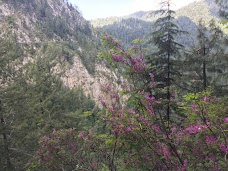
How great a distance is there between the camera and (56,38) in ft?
321

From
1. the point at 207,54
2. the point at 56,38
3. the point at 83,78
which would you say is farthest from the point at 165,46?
the point at 56,38

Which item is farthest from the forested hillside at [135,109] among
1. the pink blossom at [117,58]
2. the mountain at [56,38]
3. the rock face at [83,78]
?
the mountain at [56,38]

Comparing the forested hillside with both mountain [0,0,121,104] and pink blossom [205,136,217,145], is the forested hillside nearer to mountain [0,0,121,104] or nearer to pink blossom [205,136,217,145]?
pink blossom [205,136,217,145]

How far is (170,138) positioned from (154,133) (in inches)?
14.0

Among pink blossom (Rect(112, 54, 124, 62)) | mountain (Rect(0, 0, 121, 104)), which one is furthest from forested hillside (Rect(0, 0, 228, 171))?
mountain (Rect(0, 0, 121, 104))

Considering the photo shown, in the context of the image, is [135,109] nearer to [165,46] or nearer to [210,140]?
[210,140]

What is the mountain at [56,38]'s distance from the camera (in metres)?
78.6

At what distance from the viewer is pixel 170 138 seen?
16.2ft

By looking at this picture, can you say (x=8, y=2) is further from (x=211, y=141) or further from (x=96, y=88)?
(x=211, y=141)

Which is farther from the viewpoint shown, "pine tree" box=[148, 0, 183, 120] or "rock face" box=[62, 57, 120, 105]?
"rock face" box=[62, 57, 120, 105]

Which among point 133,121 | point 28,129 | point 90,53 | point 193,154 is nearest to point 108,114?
point 133,121

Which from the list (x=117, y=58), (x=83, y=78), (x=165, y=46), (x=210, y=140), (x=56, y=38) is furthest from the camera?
(x=56, y=38)

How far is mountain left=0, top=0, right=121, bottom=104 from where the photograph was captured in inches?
3093

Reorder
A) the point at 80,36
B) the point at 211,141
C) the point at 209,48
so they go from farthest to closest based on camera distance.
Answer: the point at 80,36, the point at 209,48, the point at 211,141
